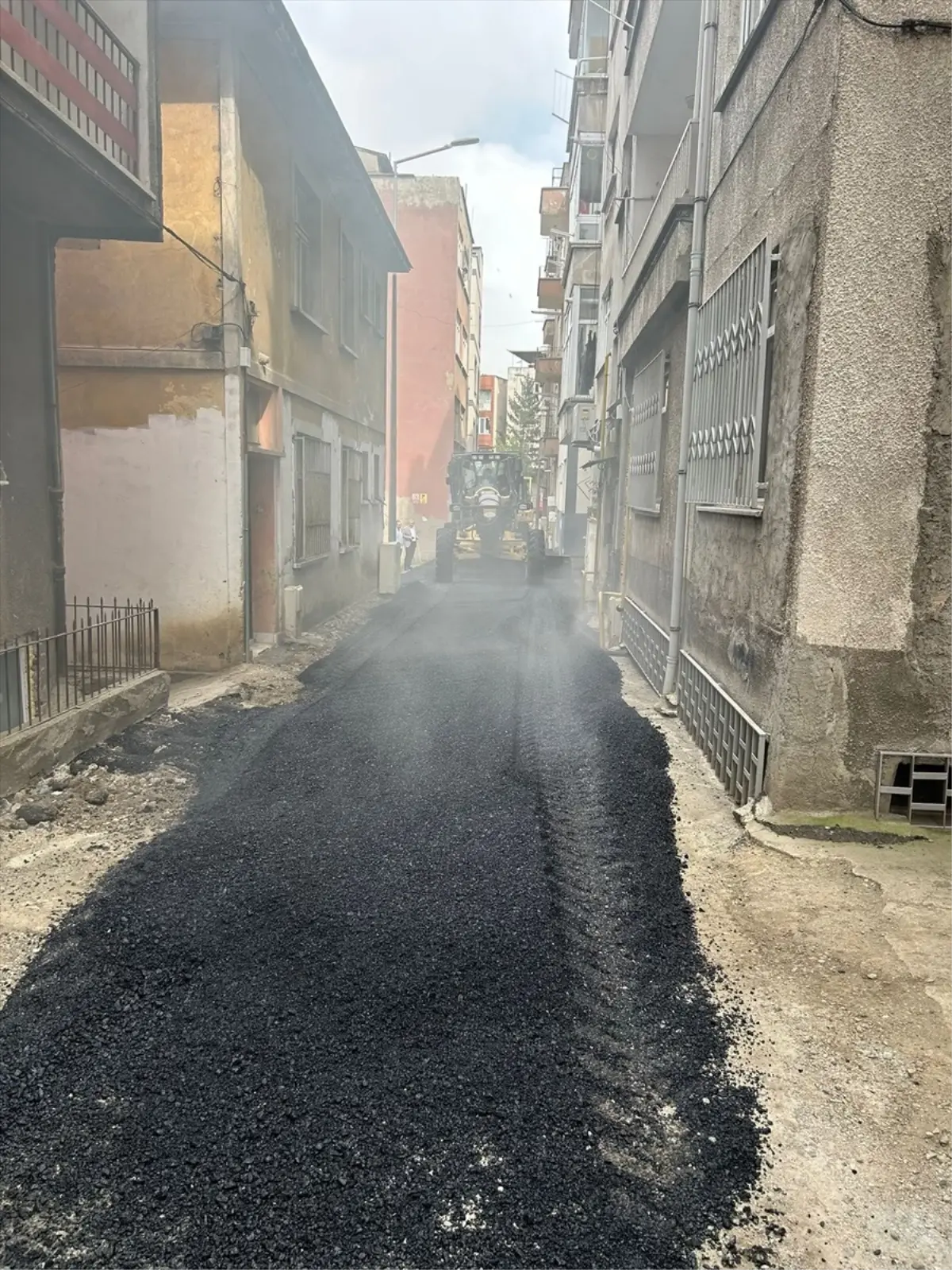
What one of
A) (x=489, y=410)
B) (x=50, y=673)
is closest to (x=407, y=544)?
(x=50, y=673)

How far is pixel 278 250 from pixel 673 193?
4.83 metres

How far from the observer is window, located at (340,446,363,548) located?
1491cm

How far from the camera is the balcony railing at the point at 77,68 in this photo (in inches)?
208

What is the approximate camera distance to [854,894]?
12.8 ft

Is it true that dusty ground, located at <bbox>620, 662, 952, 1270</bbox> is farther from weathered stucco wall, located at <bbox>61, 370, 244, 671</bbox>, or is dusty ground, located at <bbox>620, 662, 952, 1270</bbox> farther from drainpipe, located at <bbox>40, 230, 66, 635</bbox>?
weathered stucco wall, located at <bbox>61, 370, 244, 671</bbox>

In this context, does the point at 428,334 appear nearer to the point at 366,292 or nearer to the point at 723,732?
the point at 366,292

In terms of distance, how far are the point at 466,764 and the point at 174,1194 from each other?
3.84 metres

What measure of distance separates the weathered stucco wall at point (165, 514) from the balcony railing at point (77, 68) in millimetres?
2765

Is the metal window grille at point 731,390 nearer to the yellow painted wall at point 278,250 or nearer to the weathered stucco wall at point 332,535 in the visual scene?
the yellow painted wall at point 278,250

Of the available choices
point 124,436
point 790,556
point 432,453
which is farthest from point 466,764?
point 432,453

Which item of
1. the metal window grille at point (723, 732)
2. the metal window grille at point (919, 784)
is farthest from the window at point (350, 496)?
the metal window grille at point (919, 784)

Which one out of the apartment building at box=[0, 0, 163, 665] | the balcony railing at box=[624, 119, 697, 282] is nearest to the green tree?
the balcony railing at box=[624, 119, 697, 282]

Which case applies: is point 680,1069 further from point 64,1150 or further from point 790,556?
point 790,556

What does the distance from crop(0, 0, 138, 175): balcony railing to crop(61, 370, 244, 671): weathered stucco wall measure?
2765 millimetres
